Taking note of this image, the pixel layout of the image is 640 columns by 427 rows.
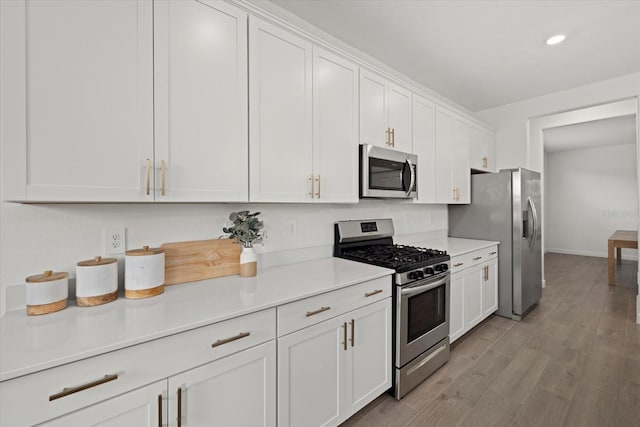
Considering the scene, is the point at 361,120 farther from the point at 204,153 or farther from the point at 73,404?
the point at 73,404

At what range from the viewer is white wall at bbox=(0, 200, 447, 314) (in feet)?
3.92

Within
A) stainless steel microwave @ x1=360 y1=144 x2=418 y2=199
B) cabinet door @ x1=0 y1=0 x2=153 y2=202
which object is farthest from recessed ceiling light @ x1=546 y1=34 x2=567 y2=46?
cabinet door @ x1=0 y1=0 x2=153 y2=202

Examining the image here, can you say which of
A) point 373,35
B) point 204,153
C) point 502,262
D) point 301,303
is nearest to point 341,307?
point 301,303

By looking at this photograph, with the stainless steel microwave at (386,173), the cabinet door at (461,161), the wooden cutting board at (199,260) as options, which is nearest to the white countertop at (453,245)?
the cabinet door at (461,161)

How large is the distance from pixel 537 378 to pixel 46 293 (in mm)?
3130

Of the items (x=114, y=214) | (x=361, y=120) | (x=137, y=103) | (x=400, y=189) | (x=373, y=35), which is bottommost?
(x=114, y=214)

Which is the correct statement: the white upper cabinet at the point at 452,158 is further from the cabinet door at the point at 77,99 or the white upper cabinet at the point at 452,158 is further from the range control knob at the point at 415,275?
the cabinet door at the point at 77,99

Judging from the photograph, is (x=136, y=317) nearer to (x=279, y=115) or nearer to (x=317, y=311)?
(x=317, y=311)

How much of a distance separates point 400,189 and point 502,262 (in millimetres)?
1857

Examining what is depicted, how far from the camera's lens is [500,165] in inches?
166

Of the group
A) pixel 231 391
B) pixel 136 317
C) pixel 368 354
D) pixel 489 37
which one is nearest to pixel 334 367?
pixel 368 354

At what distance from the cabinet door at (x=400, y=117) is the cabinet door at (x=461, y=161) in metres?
0.93

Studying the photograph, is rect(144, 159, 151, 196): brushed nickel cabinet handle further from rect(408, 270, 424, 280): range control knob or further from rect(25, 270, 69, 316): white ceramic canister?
rect(408, 270, 424, 280): range control knob

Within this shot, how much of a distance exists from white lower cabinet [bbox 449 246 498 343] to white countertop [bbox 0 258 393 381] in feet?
4.39
